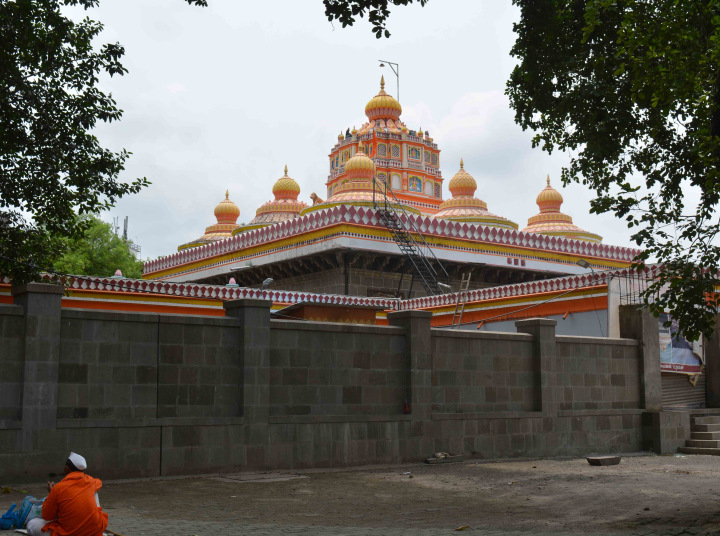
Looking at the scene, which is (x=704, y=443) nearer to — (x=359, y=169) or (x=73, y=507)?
(x=73, y=507)

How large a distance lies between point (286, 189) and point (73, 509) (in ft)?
144

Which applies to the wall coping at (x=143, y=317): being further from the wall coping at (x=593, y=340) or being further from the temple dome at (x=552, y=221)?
the temple dome at (x=552, y=221)

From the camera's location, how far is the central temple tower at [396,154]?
5197cm

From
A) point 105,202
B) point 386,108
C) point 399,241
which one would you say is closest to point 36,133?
point 105,202

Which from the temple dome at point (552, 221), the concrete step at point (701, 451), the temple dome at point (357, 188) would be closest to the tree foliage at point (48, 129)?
the concrete step at point (701, 451)

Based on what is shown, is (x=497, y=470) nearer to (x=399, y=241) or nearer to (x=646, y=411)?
(x=646, y=411)

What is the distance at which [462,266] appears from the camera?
32969 millimetres

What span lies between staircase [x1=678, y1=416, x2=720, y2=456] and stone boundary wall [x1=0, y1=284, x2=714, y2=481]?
0.34 metres

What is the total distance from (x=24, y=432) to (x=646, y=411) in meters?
13.4

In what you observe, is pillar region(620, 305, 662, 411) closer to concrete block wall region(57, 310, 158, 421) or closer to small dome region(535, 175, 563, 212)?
concrete block wall region(57, 310, 158, 421)

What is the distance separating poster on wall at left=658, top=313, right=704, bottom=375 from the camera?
20750 millimetres

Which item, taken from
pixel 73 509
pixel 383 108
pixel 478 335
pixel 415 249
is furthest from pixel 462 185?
pixel 73 509

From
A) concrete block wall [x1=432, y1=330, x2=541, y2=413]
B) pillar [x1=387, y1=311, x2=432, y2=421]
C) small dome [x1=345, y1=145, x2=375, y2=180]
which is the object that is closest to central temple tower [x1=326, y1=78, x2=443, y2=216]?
small dome [x1=345, y1=145, x2=375, y2=180]

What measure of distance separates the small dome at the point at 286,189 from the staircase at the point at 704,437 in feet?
110
